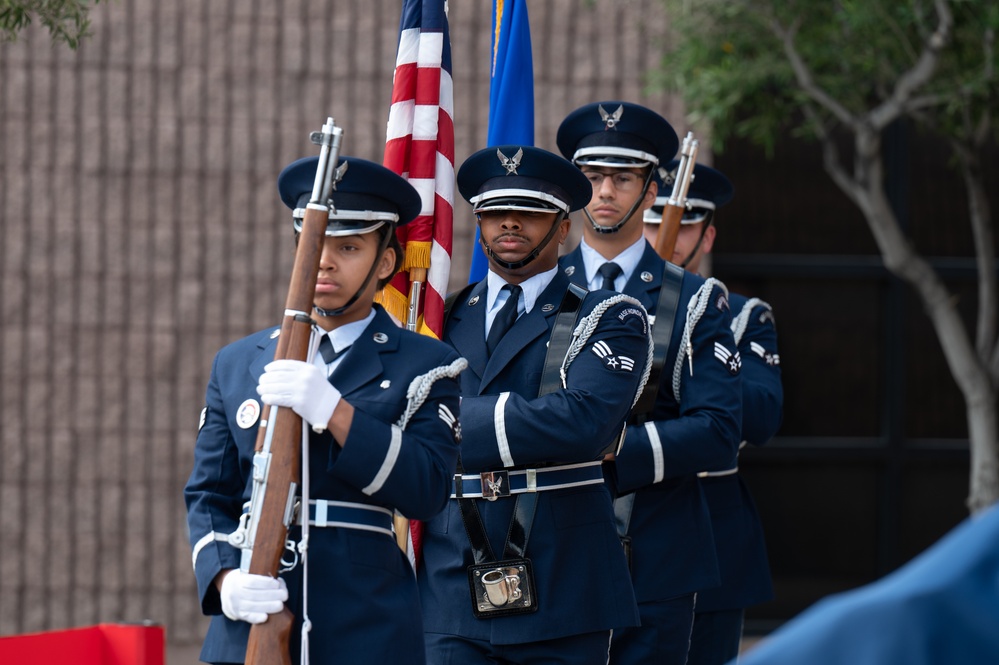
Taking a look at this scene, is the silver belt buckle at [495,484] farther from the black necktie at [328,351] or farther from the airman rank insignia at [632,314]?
the black necktie at [328,351]

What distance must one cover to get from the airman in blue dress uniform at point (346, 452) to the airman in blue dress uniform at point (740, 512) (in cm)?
193

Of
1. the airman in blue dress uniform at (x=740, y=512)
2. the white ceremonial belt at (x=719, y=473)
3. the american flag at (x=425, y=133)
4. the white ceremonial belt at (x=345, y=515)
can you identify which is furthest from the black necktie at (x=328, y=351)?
the white ceremonial belt at (x=719, y=473)

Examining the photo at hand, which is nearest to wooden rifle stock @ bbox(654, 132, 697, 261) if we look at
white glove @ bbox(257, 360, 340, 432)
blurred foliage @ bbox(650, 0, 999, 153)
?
blurred foliage @ bbox(650, 0, 999, 153)

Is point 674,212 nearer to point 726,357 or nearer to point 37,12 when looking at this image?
point 726,357

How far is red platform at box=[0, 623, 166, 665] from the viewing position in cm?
358

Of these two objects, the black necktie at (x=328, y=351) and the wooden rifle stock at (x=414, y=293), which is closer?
the black necktie at (x=328, y=351)

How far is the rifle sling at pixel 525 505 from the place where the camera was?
372cm

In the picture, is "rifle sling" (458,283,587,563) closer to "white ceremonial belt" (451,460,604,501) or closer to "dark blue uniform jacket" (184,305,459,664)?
"white ceremonial belt" (451,460,604,501)

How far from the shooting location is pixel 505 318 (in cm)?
390

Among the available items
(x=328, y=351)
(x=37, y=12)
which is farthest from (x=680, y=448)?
(x=37, y=12)

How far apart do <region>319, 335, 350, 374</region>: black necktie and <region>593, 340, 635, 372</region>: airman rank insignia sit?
2.85 feet

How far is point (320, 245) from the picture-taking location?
9.54ft

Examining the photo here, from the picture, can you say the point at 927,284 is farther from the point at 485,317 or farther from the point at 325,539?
the point at 325,539

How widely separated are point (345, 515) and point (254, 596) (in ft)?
0.93
